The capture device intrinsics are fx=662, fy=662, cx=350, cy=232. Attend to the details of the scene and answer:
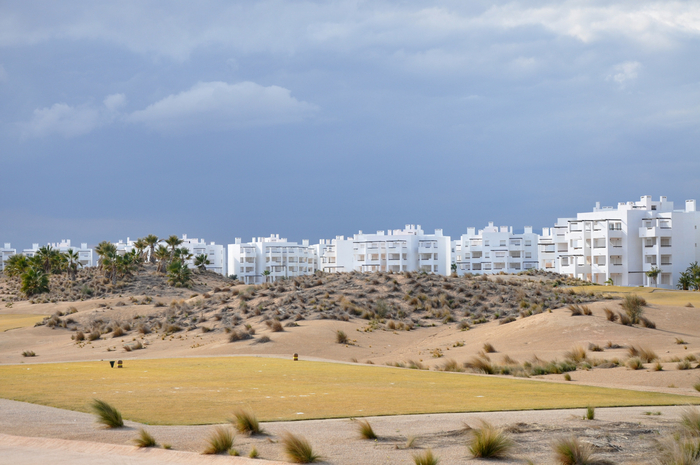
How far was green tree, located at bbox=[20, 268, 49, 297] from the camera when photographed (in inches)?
3383

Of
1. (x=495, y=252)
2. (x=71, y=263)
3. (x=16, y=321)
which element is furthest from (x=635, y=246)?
(x=71, y=263)

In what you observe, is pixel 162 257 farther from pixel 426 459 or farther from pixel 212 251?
pixel 426 459

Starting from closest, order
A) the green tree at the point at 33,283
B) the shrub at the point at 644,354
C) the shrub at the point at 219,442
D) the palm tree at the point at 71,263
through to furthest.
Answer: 1. the shrub at the point at 219,442
2. the shrub at the point at 644,354
3. the green tree at the point at 33,283
4. the palm tree at the point at 71,263

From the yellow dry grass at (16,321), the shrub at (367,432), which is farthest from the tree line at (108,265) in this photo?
the shrub at (367,432)

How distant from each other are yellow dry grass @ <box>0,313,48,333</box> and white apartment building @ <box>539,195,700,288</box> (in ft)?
226

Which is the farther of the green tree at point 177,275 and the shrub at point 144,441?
the green tree at point 177,275

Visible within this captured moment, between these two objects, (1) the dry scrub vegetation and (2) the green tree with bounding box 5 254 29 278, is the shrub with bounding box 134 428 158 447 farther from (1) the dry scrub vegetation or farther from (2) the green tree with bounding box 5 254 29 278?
(2) the green tree with bounding box 5 254 29 278

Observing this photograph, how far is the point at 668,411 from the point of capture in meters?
13.1

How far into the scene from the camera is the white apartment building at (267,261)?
145750 mm

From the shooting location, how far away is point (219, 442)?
376 inches

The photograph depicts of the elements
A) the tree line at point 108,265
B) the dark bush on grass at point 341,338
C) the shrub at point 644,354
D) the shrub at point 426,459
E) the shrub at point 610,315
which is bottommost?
the dark bush on grass at point 341,338

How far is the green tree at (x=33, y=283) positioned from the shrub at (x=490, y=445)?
288 ft

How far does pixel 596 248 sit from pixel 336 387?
80495 mm

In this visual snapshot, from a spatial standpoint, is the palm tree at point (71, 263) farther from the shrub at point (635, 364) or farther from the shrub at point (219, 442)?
the shrub at point (219, 442)
